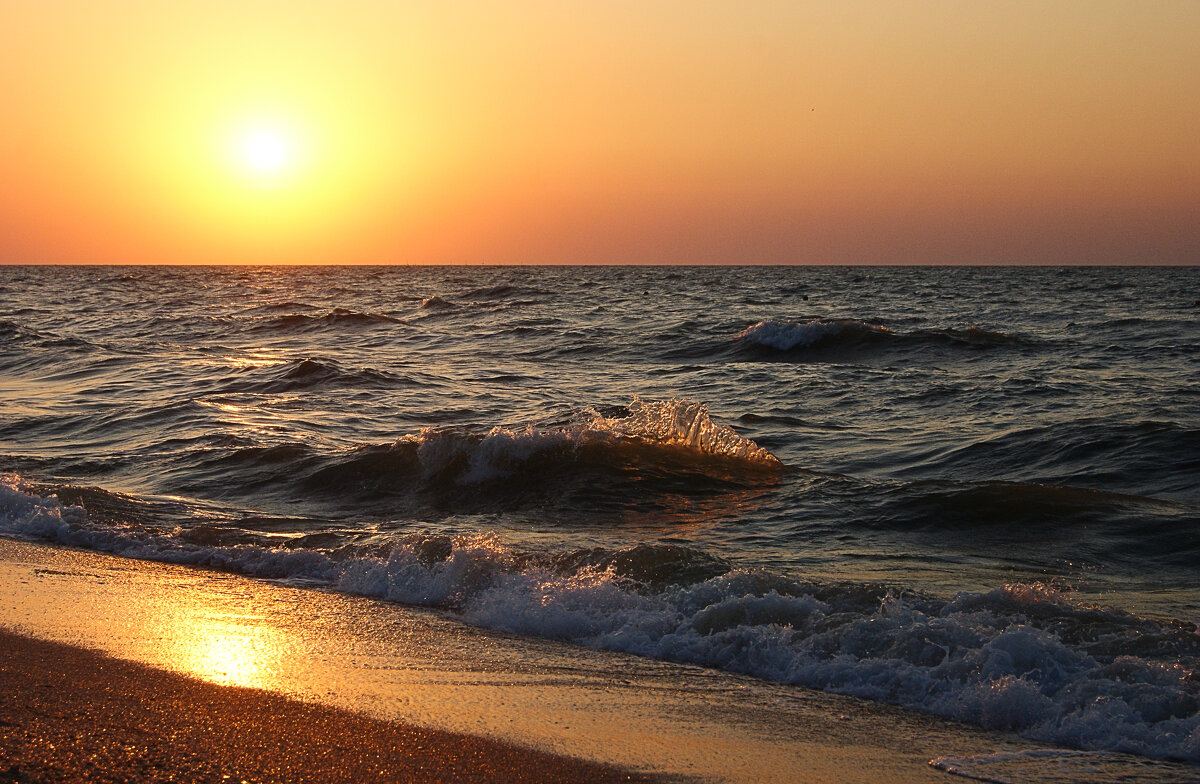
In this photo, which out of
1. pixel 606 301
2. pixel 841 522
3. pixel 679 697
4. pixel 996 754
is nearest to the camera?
pixel 996 754

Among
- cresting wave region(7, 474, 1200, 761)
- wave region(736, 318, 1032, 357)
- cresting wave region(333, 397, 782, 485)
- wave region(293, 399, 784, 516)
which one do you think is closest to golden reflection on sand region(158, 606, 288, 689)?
cresting wave region(7, 474, 1200, 761)

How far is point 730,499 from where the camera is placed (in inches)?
354

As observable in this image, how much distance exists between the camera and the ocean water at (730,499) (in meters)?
4.86

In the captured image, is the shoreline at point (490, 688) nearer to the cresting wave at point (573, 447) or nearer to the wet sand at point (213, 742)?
the wet sand at point (213, 742)

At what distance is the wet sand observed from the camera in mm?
3314

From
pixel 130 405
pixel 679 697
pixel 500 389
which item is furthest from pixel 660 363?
pixel 679 697

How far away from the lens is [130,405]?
14.5 meters

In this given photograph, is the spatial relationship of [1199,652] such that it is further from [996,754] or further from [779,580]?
[779,580]

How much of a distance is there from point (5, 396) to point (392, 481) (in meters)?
9.69

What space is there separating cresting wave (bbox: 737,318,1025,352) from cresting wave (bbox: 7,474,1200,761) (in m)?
16.4

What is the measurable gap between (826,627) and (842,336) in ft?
59.6

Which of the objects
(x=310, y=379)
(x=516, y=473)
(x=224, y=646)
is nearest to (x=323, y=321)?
(x=310, y=379)

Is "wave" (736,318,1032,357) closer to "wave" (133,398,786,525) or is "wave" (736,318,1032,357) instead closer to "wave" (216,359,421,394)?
"wave" (216,359,421,394)

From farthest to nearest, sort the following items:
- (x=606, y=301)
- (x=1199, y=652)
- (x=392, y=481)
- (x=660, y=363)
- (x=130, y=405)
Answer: (x=606, y=301) < (x=660, y=363) < (x=130, y=405) < (x=392, y=481) < (x=1199, y=652)
